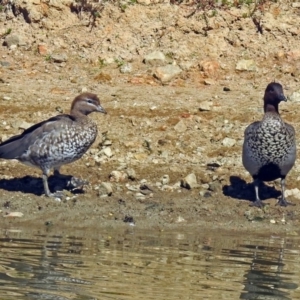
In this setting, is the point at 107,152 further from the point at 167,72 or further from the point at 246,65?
the point at 246,65

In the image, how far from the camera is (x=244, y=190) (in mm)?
12773

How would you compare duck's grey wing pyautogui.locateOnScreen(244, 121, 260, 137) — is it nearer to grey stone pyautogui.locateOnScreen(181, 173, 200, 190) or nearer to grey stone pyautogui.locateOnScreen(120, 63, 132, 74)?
grey stone pyautogui.locateOnScreen(181, 173, 200, 190)

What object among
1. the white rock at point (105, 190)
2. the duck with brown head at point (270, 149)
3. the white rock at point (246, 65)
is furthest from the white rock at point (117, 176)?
the white rock at point (246, 65)

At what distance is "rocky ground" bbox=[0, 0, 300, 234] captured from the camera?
468 inches

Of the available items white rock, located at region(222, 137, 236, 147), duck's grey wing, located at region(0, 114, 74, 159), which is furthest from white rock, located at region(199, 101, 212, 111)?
duck's grey wing, located at region(0, 114, 74, 159)

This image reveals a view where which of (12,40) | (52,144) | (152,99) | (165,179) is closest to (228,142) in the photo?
(165,179)

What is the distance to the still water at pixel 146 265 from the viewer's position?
7848 mm

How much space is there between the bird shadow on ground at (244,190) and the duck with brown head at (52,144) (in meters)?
1.74

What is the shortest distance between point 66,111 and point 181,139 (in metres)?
1.77

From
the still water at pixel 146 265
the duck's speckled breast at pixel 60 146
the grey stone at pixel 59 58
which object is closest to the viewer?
the still water at pixel 146 265

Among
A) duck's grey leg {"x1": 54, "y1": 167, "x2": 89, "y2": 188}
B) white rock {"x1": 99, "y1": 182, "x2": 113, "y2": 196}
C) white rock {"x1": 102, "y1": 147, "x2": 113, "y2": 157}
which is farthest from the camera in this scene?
white rock {"x1": 102, "y1": 147, "x2": 113, "y2": 157}

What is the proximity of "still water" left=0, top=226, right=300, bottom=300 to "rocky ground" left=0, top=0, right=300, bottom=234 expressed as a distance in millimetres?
784

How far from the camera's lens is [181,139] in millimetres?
13820

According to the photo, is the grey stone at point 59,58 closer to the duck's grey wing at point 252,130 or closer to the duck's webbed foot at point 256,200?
the duck's grey wing at point 252,130
